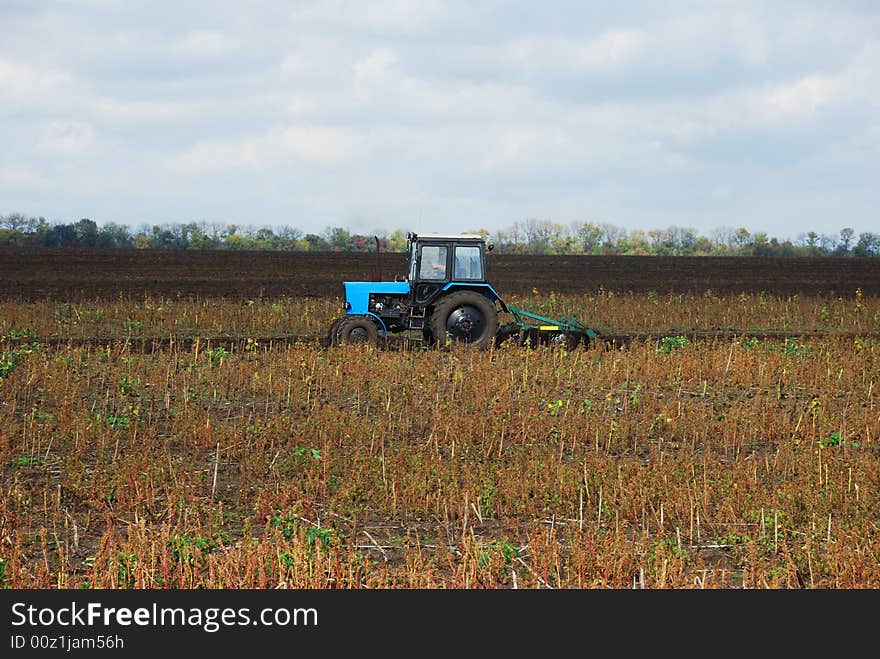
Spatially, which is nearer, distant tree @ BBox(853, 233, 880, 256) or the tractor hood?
the tractor hood

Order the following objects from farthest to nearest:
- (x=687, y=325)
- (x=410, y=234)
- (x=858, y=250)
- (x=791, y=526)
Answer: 1. (x=858, y=250)
2. (x=687, y=325)
3. (x=410, y=234)
4. (x=791, y=526)

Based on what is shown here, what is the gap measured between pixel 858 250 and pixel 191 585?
95.4 m

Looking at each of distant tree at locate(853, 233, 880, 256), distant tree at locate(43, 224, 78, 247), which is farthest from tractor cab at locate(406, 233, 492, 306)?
distant tree at locate(853, 233, 880, 256)

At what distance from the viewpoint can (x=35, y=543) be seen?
787cm

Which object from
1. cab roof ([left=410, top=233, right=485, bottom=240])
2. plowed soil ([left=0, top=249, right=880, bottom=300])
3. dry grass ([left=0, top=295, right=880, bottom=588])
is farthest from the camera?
plowed soil ([left=0, top=249, right=880, bottom=300])

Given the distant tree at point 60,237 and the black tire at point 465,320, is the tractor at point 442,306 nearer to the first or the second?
the black tire at point 465,320

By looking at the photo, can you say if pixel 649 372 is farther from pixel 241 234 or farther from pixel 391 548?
pixel 241 234

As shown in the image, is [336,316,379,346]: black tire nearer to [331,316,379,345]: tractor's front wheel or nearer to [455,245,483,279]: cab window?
[331,316,379,345]: tractor's front wheel

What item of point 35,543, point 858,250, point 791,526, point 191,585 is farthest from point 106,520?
point 858,250

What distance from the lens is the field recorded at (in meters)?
7.12

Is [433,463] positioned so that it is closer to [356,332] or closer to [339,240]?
[356,332]

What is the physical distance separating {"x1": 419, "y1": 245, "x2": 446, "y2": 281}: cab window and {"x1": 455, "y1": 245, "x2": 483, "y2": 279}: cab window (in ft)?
0.82

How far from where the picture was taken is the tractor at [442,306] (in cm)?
1783

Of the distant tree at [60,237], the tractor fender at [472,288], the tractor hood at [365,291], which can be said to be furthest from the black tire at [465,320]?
the distant tree at [60,237]
